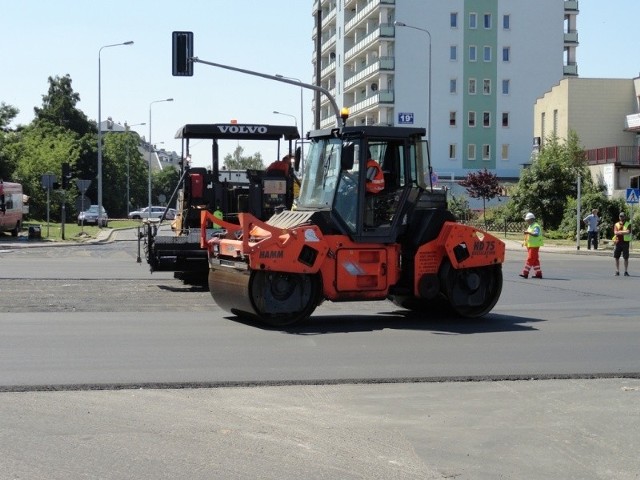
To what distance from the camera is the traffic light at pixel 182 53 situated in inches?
1170

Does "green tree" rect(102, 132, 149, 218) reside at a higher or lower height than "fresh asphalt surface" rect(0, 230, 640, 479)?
higher

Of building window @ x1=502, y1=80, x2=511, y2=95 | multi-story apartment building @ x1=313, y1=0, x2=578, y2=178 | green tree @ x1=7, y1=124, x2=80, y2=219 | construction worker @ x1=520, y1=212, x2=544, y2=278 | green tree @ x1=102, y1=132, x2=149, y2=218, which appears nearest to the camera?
construction worker @ x1=520, y1=212, x2=544, y2=278

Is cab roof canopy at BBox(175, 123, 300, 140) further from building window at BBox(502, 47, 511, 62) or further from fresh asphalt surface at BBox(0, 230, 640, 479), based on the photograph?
building window at BBox(502, 47, 511, 62)

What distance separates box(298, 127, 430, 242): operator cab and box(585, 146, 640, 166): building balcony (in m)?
44.6

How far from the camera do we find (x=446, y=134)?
275ft

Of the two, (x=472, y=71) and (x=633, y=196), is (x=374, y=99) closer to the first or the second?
(x=472, y=71)

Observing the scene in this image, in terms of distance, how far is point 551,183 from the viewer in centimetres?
5691

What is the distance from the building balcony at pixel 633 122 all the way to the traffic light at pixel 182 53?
3982 centimetres

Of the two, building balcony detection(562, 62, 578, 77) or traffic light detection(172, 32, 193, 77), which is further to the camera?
building balcony detection(562, 62, 578, 77)

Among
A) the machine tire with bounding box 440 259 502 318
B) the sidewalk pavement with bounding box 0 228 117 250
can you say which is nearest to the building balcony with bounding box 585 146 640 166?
the sidewalk pavement with bounding box 0 228 117 250

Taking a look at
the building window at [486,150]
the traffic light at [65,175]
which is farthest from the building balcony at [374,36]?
the traffic light at [65,175]

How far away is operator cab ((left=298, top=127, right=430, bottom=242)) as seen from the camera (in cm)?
1465

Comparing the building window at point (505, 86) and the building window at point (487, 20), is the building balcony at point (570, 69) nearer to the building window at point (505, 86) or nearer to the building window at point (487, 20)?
the building window at point (505, 86)

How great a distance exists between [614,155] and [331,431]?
53.0 m
